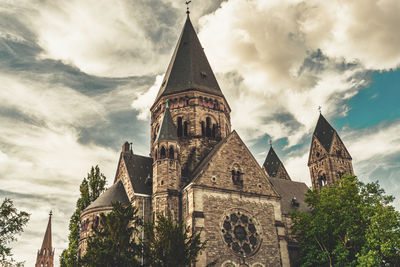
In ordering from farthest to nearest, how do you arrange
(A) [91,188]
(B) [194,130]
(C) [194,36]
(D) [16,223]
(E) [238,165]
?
1. (C) [194,36]
2. (A) [91,188]
3. (B) [194,130]
4. (E) [238,165]
5. (D) [16,223]

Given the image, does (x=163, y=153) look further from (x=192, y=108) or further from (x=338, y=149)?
(x=338, y=149)

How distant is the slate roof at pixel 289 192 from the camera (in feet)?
124

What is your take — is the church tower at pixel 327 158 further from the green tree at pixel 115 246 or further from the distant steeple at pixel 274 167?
the green tree at pixel 115 246

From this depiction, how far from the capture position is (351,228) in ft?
87.4

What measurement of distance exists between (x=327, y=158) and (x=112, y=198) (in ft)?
96.2

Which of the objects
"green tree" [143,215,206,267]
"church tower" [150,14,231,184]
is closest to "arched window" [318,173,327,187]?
"church tower" [150,14,231,184]

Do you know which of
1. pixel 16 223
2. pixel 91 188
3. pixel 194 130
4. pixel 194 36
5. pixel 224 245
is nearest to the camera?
pixel 16 223

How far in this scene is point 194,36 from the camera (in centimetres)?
4481

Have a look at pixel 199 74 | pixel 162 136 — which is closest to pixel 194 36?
pixel 199 74

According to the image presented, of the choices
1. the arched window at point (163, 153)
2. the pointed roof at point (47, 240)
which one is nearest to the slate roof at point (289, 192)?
the arched window at point (163, 153)

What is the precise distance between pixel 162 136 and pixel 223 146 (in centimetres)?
495

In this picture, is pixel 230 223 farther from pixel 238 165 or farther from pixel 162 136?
pixel 162 136

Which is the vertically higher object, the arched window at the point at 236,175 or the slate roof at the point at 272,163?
the slate roof at the point at 272,163

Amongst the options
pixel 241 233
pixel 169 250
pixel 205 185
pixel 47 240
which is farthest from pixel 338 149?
pixel 47 240
